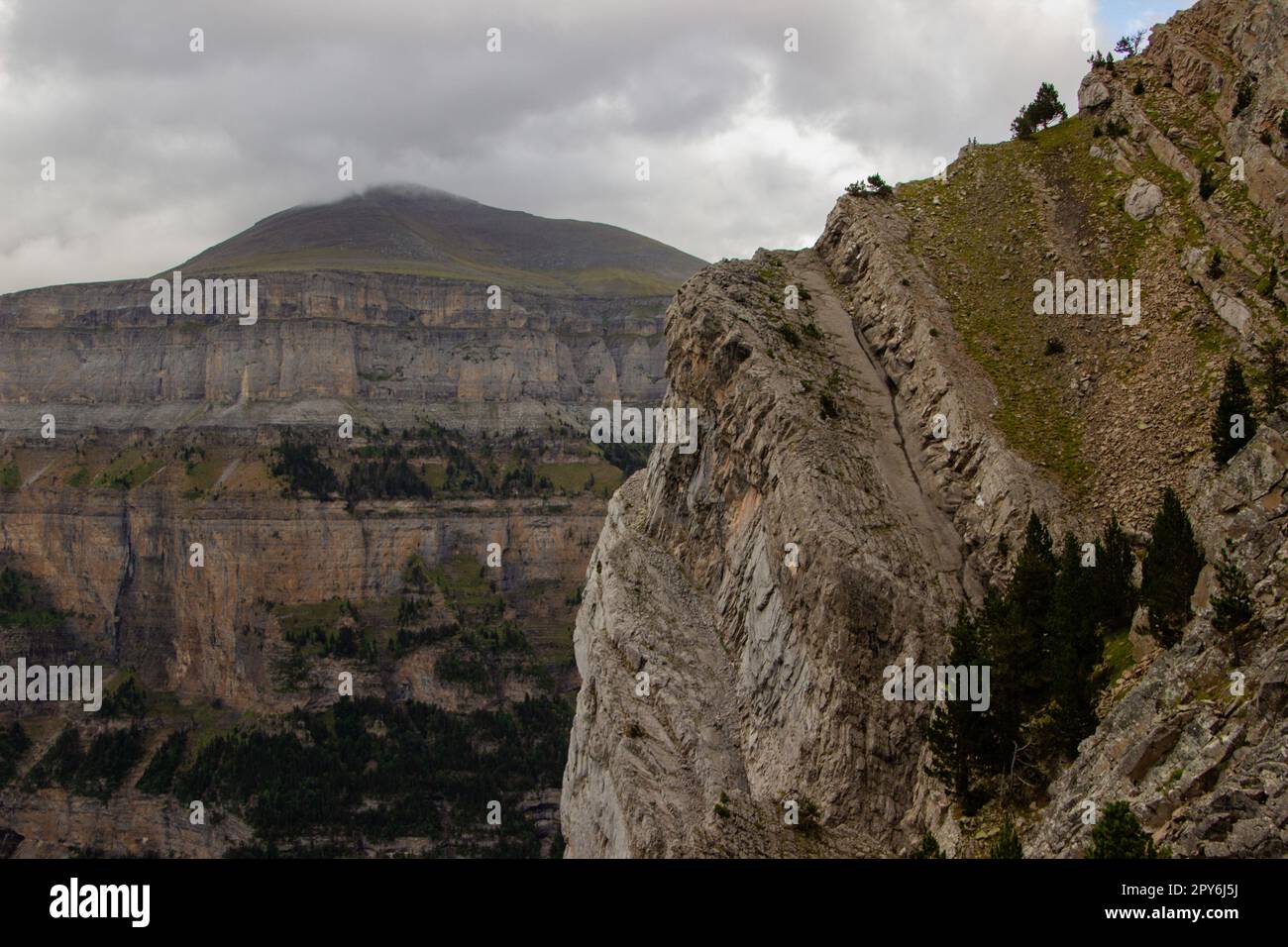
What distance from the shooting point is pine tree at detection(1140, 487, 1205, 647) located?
127 feet

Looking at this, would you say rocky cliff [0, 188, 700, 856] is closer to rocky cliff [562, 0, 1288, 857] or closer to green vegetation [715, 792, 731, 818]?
rocky cliff [562, 0, 1288, 857]

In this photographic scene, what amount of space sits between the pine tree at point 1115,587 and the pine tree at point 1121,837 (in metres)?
16.5

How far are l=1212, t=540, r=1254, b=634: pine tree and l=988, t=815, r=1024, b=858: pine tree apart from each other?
7.90m

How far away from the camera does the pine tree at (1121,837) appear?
27.5 m

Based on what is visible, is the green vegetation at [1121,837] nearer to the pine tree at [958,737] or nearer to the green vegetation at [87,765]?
the pine tree at [958,737]

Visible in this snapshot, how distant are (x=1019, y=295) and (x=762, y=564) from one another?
865 inches

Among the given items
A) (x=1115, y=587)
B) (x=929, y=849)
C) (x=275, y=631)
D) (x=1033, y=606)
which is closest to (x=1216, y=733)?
(x=929, y=849)

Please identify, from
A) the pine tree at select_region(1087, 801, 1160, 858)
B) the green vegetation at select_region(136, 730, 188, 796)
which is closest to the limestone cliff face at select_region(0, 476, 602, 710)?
the green vegetation at select_region(136, 730, 188, 796)

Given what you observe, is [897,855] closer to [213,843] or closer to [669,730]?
[669,730]

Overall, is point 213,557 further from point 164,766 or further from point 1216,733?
point 1216,733

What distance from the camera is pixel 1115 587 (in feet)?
146

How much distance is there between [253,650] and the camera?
547 feet

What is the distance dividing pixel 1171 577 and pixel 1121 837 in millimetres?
13291
